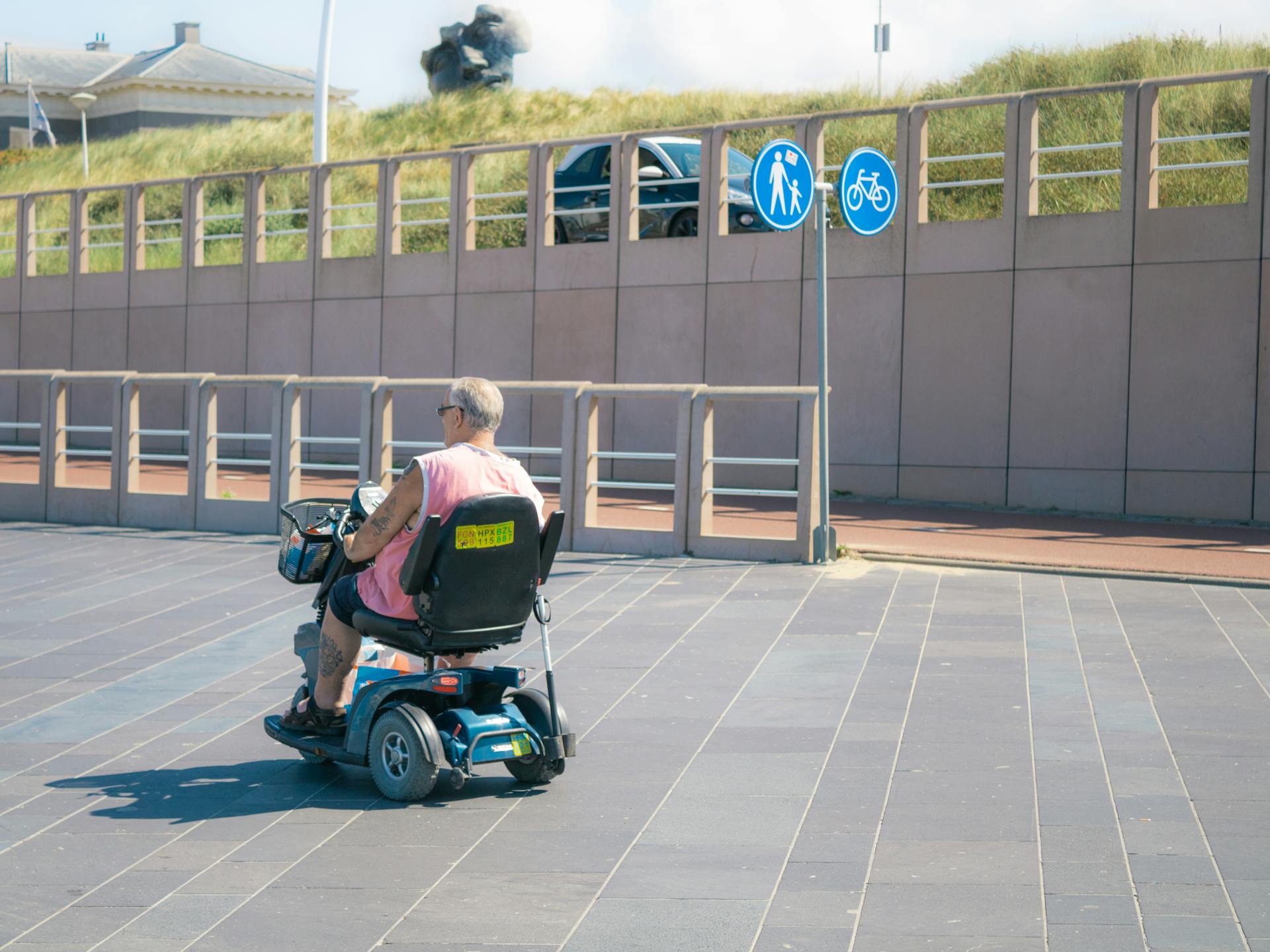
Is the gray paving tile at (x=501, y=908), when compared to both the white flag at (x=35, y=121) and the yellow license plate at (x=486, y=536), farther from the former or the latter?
the white flag at (x=35, y=121)

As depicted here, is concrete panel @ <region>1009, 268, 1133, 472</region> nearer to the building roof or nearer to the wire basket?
the wire basket

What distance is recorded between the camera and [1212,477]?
49.6 ft

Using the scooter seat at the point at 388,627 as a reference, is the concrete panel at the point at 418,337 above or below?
above

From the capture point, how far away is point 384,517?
550 cm

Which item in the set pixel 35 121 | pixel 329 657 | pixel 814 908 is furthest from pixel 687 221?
pixel 35 121

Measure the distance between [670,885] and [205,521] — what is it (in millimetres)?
10058

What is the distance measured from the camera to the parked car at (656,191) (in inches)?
733

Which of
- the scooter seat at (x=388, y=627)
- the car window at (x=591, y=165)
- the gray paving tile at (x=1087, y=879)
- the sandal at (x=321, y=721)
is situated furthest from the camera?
the car window at (x=591, y=165)

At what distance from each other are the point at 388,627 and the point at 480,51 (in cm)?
5145

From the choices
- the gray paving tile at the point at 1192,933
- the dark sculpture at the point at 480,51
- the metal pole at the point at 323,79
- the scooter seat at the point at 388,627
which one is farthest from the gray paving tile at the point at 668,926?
the dark sculpture at the point at 480,51

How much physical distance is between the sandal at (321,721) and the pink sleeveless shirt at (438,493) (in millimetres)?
541

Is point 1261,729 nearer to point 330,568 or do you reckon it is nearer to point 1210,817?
point 1210,817

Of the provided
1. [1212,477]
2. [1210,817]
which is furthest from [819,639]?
[1212,477]

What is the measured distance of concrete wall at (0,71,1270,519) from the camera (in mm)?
15188
